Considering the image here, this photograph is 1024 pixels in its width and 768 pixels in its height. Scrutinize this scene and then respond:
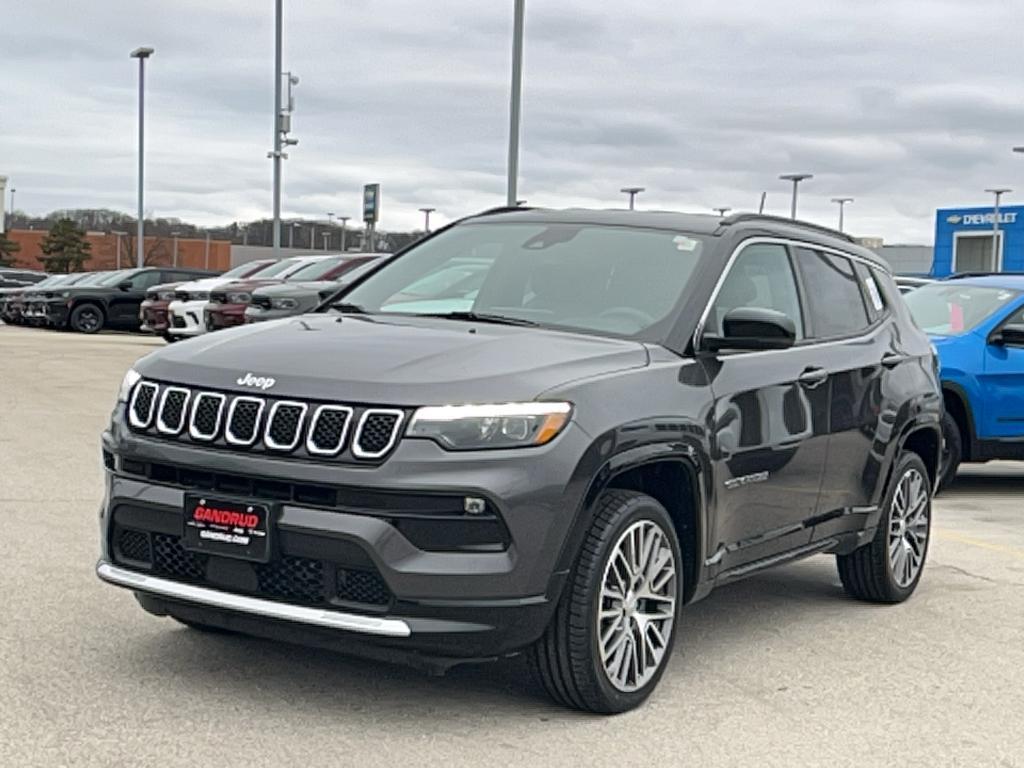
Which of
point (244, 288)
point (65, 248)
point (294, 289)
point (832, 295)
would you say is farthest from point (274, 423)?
point (65, 248)

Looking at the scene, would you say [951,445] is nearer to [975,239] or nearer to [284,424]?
[284,424]

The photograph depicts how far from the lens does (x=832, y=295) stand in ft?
22.9

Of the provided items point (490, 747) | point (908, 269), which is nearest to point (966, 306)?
point (490, 747)

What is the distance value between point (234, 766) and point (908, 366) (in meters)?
4.22

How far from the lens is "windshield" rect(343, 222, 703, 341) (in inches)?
227

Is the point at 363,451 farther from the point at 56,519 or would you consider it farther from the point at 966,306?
the point at 966,306

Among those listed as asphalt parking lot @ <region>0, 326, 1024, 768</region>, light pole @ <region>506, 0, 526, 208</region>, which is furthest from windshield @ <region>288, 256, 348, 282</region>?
asphalt parking lot @ <region>0, 326, 1024, 768</region>

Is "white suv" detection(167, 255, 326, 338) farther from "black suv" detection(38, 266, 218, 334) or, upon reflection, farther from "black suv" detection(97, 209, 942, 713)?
"black suv" detection(97, 209, 942, 713)

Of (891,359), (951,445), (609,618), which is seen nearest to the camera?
(609,618)

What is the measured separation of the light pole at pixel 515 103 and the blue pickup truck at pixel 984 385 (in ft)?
36.9

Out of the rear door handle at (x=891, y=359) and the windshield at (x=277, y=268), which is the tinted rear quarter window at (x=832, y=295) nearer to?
the rear door handle at (x=891, y=359)

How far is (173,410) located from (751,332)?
2079mm

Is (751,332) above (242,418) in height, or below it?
above

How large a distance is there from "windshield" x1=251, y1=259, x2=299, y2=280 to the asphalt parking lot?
18020 mm
